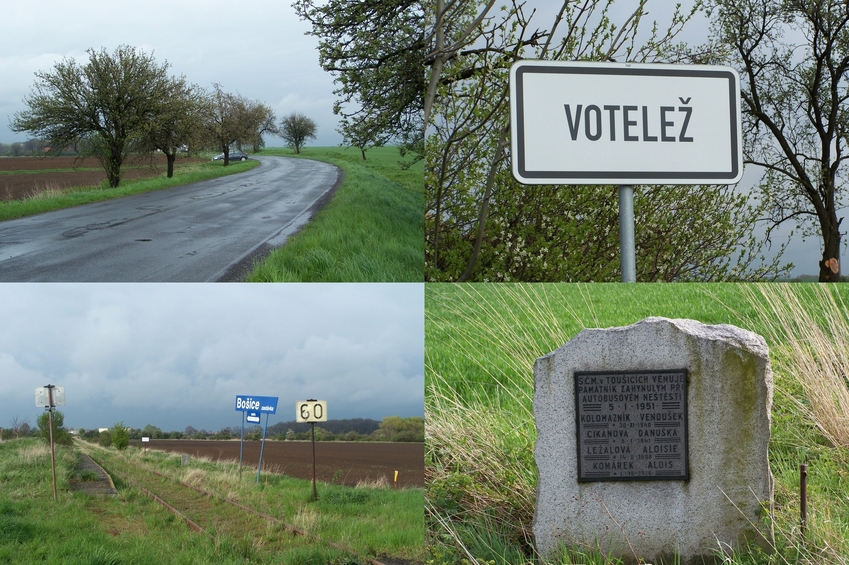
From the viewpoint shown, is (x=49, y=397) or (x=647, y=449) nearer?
(x=647, y=449)

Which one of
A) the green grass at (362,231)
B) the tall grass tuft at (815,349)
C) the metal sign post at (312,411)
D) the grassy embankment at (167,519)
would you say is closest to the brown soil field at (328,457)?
the grassy embankment at (167,519)

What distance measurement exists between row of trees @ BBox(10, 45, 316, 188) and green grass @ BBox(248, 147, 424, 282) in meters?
0.58

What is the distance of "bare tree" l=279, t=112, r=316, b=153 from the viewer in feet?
21.7

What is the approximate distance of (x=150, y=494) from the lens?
22.5 feet

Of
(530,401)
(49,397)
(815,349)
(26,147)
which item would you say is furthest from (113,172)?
(815,349)

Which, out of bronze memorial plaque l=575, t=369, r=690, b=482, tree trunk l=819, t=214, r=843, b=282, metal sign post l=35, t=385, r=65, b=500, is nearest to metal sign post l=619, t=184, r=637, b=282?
bronze memorial plaque l=575, t=369, r=690, b=482

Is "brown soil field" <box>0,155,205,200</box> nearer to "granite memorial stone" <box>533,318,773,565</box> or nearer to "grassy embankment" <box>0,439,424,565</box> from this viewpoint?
"grassy embankment" <box>0,439,424,565</box>

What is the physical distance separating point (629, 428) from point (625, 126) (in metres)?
1.75

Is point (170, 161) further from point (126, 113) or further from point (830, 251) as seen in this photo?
point (830, 251)

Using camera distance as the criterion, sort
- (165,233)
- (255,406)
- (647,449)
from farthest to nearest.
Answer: (255,406)
(165,233)
(647,449)

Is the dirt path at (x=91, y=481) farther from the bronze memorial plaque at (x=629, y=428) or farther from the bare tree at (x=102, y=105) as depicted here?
the bronze memorial plaque at (x=629, y=428)

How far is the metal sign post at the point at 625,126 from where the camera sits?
10.2 ft

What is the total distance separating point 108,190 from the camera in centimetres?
628

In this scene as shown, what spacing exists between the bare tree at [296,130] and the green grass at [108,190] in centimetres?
37
